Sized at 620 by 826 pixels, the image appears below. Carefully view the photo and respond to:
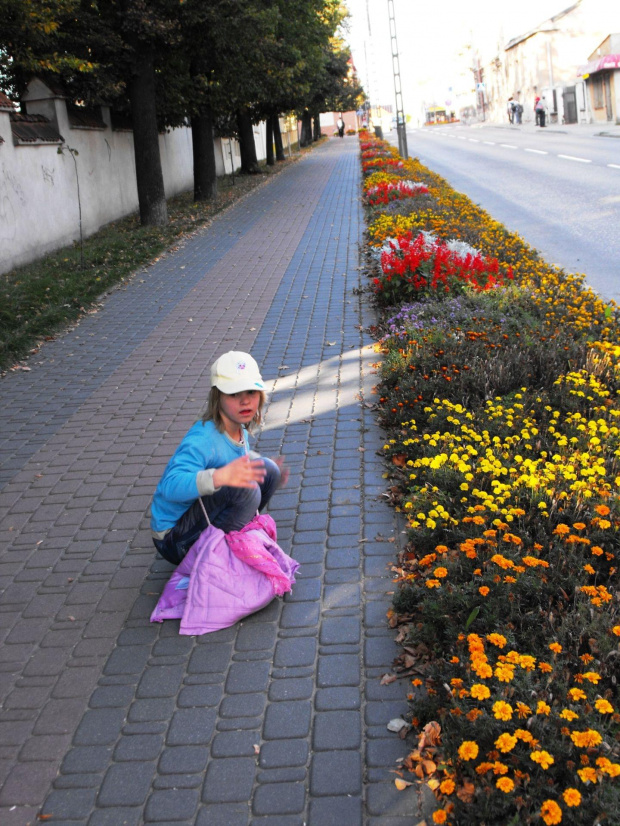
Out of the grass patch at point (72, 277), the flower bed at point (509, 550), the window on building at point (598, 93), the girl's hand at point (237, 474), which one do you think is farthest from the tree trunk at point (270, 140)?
the girl's hand at point (237, 474)

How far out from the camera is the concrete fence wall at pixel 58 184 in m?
14.1

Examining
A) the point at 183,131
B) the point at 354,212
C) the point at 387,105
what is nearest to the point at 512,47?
the point at 183,131

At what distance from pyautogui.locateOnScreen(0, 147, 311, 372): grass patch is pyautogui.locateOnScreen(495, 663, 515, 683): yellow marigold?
23.1 feet

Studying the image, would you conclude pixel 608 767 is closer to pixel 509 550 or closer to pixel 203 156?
pixel 509 550

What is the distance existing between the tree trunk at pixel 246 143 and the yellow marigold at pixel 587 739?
2908cm

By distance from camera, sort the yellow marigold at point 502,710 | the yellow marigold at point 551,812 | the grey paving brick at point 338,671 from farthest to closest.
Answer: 1. the grey paving brick at point 338,671
2. the yellow marigold at point 502,710
3. the yellow marigold at point 551,812

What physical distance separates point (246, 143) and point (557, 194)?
15191 mm

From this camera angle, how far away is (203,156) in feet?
74.6

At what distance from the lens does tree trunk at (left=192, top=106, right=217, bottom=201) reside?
2259cm

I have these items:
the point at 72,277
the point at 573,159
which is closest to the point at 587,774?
the point at 72,277

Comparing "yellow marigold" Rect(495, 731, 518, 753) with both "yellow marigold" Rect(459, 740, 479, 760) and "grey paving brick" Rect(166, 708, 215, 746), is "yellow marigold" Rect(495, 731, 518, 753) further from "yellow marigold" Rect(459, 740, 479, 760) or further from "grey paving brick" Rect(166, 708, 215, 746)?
"grey paving brick" Rect(166, 708, 215, 746)

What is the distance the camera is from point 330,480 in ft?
18.0

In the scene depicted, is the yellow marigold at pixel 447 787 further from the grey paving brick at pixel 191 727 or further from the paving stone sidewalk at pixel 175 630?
the grey paving brick at pixel 191 727

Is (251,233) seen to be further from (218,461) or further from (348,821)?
(348,821)
